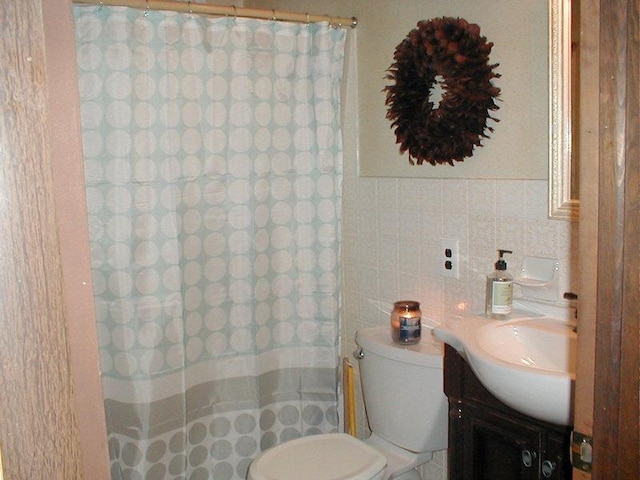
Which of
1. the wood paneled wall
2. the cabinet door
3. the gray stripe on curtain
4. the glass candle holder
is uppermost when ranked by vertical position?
the wood paneled wall

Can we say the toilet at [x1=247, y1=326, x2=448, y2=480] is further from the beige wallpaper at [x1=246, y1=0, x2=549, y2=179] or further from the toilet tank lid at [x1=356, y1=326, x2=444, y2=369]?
the beige wallpaper at [x1=246, y1=0, x2=549, y2=179]

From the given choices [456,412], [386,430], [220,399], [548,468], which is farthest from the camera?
[220,399]

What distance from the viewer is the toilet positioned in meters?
1.92

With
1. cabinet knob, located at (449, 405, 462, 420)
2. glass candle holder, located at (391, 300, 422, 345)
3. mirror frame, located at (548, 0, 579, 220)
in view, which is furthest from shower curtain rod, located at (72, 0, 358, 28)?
cabinet knob, located at (449, 405, 462, 420)

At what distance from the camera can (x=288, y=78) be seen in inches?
92.6

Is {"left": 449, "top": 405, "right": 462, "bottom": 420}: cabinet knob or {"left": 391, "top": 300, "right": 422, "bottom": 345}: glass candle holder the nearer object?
{"left": 449, "top": 405, "right": 462, "bottom": 420}: cabinet knob

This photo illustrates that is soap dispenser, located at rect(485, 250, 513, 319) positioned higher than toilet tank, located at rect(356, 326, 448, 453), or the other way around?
soap dispenser, located at rect(485, 250, 513, 319)

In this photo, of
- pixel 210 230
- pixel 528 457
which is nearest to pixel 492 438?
pixel 528 457

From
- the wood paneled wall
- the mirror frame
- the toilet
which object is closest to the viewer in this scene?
the wood paneled wall

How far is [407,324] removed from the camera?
6.70ft

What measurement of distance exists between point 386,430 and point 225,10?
1.51m

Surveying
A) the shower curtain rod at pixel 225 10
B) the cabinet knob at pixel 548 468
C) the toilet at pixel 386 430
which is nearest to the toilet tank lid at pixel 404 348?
the toilet at pixel 386 430

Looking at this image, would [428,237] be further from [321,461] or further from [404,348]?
[321,461]

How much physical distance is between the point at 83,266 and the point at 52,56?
0.61 feet
